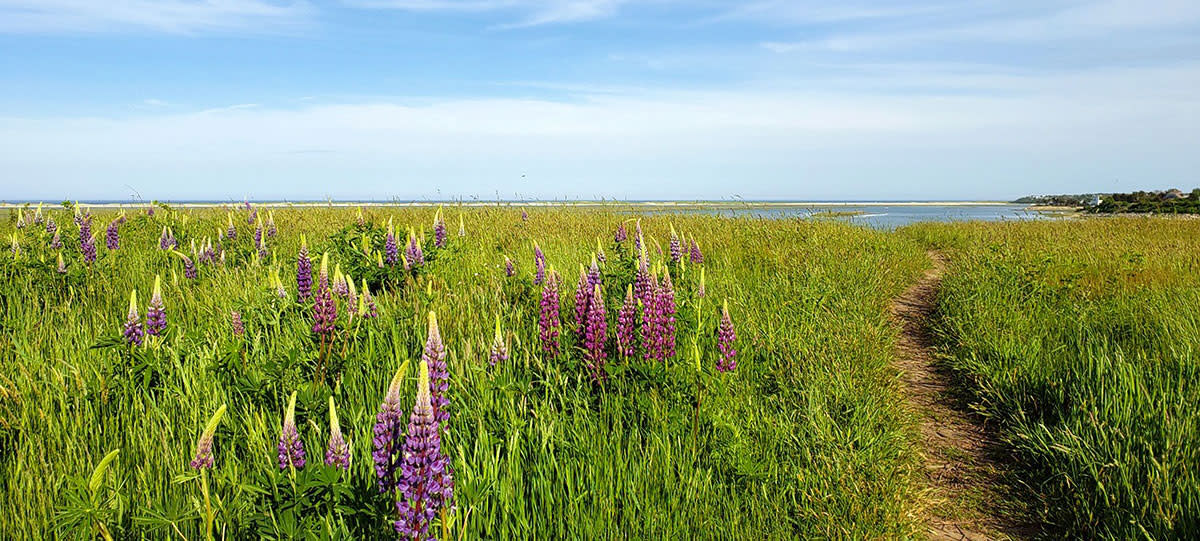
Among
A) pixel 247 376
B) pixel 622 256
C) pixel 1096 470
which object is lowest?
pixel 1096 470

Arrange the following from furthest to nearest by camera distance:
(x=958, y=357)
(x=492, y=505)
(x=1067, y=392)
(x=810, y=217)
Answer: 1. (x=810, y=217)
2. (x=958, y=357)
3. (x=1067, y=392)
4. (x=492, y=505)

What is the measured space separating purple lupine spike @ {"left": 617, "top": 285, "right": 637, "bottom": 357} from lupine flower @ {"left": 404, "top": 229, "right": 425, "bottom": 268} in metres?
2.73

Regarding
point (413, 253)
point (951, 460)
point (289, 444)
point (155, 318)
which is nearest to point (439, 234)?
point (413, 253)

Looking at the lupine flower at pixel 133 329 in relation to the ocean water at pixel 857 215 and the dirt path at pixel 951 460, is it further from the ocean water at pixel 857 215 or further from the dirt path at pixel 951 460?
the ocean water at pixel 857 215

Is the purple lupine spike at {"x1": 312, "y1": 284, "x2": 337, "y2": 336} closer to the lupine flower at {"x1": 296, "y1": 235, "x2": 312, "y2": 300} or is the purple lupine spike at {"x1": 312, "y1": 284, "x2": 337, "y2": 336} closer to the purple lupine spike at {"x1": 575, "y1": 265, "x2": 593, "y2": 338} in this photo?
the lupine flower at {"x1": 296, "y1": 235, "x2": 312, "y2": 300}

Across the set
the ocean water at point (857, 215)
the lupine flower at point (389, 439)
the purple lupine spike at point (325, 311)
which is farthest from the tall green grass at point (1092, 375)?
the ocean water at point (857, 215)

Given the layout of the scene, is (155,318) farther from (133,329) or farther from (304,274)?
(304,274)

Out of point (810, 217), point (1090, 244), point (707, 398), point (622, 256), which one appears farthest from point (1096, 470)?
point (810, 217)

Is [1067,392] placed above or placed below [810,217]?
below

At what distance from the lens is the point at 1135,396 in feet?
13.0

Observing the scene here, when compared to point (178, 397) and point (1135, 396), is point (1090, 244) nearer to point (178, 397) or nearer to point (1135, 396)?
point (1135, 396)

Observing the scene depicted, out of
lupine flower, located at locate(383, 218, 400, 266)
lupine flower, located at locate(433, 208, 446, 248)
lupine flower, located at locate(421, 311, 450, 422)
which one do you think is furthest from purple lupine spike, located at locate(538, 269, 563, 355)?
lupine flower, located at locate(433, 208, 446, 248)

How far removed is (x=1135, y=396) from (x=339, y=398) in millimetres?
4571

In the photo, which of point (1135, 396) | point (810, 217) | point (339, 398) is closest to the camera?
point (339, 398)
